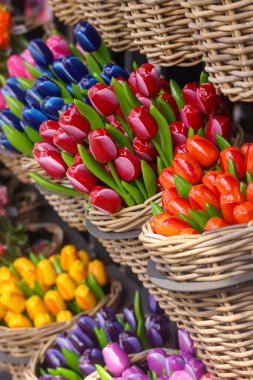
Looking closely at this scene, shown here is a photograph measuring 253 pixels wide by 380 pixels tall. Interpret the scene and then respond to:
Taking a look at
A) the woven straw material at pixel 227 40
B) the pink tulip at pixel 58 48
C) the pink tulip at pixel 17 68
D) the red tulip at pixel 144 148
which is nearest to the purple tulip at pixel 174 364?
the red tulip at pixel 144 148

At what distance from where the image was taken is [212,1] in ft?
3.51

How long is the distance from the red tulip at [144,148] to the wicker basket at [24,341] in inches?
33.2

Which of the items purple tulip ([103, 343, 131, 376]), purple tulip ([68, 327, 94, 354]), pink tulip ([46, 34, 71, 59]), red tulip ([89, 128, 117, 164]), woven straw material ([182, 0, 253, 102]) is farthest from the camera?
pink tulip ([46, 34, 71, 59])

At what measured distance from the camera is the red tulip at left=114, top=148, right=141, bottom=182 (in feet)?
4.52

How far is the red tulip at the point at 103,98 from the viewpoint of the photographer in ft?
4.62

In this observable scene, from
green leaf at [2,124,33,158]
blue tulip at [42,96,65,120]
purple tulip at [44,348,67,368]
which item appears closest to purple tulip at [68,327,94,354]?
purple tulip at [44,348,67,368]

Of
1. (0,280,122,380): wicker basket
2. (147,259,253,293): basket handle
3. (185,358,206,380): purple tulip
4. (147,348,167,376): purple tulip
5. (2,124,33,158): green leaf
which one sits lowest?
(0,280,122,380): wicker basket

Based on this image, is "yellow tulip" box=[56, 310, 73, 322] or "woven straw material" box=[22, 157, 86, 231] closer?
"woven straw material" box=[22, 157, 86, 231]

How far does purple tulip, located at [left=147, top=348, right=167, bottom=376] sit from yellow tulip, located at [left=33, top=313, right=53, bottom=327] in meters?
0.57

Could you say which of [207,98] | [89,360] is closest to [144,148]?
[207,98]

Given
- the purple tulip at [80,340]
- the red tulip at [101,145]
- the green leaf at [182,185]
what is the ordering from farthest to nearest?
the purple tulip at [80,340], the red tulip at [101,145], the green leaf at [182,185]

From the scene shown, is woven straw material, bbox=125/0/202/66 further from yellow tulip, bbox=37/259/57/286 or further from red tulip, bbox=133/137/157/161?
yellow tulip, bbox=37/259/57/286

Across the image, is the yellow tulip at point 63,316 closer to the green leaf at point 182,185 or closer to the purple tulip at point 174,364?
the purple tulip at point 174,364

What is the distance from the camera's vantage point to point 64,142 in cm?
144
